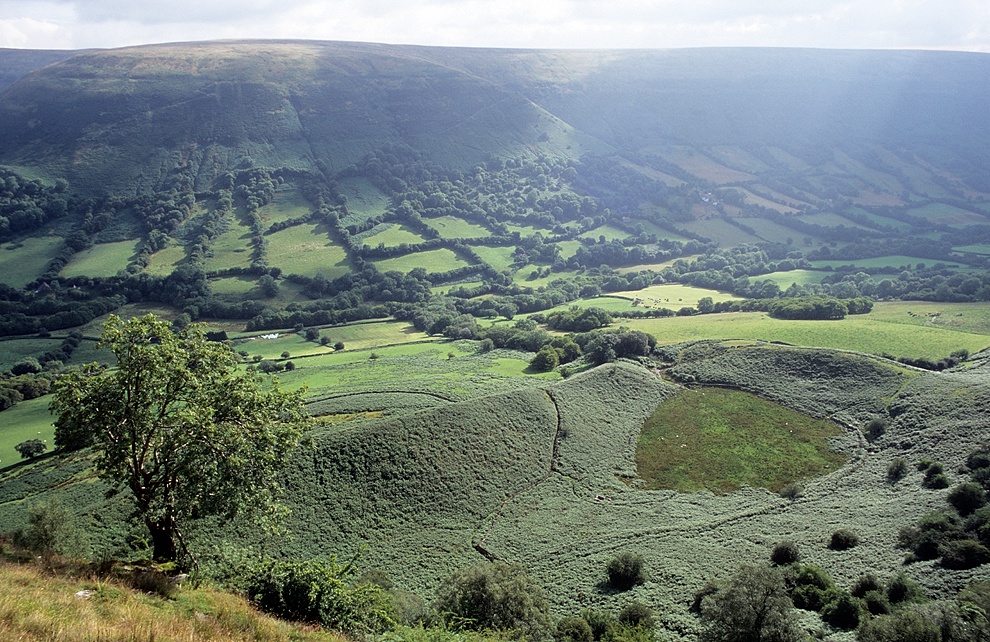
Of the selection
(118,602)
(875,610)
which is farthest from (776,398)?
(118,602)

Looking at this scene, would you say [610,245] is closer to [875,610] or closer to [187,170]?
[187,170]

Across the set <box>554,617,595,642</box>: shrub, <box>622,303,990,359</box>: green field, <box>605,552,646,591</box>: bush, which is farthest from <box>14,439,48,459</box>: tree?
<box>622,303,990,359</box>: green field

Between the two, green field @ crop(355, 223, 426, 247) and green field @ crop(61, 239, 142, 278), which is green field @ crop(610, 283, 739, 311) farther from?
green field @ crop(61, 239, 142, 278)

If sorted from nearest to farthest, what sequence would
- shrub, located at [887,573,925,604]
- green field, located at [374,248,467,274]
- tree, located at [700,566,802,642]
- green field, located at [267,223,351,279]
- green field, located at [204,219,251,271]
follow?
tree, located at [700,566,802,642], shrub, located at [887,573,925,604], green field, located at [204,219,251,271], green field, located at [267,223,351,279], green field, located at [374,248,467,274]

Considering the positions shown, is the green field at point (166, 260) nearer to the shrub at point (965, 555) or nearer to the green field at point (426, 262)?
the green field at point (426, 262)

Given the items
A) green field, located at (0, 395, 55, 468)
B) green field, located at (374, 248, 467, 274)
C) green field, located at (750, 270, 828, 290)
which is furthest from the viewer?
green field, located at (374, 248, 467, 274)

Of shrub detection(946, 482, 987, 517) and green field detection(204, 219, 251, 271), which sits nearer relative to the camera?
shrub detection(946, 482, 987, 517)

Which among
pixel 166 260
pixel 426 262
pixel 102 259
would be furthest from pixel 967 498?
pixel 102 259

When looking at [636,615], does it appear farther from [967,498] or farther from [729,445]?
[729,445]
